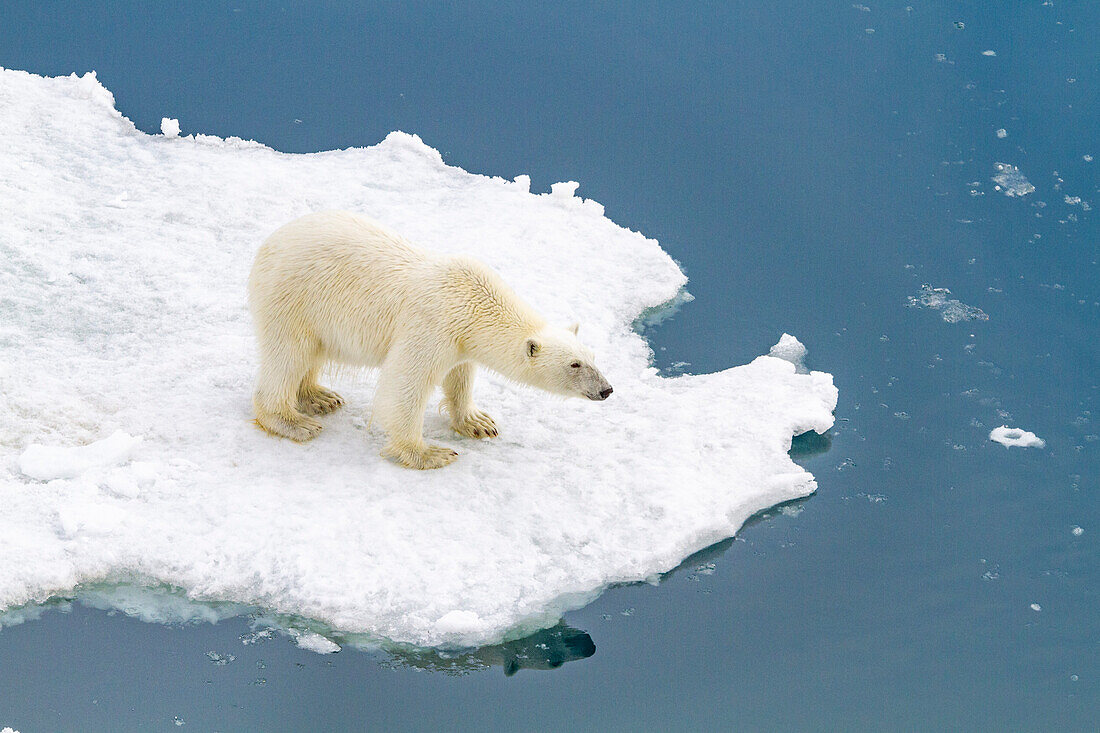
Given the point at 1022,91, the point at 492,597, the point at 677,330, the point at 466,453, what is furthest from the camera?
the point at 1022,91

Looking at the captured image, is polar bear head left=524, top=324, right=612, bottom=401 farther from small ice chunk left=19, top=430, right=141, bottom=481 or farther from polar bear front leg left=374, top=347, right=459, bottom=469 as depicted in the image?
small ice chunk left=19, top=430, right=141, bottom=481

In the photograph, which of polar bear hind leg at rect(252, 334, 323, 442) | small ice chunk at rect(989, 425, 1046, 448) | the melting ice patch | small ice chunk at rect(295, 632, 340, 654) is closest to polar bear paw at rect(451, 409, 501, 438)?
polar bear hind leg at rect(252, 334, 323, 442)

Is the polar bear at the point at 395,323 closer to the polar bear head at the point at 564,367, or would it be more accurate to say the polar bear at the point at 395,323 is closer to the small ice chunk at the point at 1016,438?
the polar bear head at the point at 564,367

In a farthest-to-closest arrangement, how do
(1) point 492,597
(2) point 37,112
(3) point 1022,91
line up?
1. (3) point 1022,91
2. (2) point 37,112
3. (1) point 492,597

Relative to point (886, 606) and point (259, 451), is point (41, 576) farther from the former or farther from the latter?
point (886, 606)

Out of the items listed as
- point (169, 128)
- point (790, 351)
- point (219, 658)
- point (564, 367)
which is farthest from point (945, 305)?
point (169, 128)

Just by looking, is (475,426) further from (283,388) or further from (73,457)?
→ (73,457)

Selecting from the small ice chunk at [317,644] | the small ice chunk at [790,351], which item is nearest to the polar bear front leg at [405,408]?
the small ice chunk at [317,644]

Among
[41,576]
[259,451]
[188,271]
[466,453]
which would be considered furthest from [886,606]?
[188,271]
